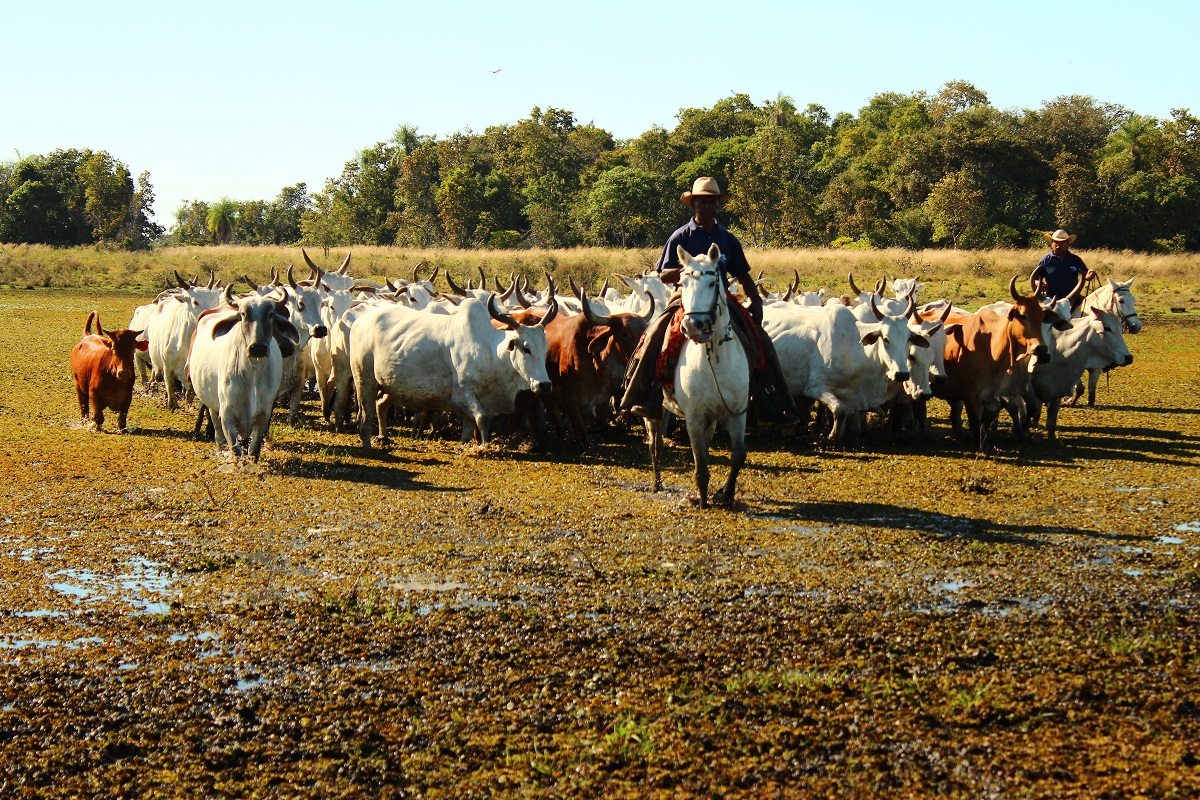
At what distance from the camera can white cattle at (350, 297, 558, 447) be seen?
482 inches

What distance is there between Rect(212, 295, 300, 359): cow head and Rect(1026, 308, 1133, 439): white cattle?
25.3 ft

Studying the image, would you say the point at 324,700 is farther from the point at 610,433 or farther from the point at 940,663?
the point at 610,433

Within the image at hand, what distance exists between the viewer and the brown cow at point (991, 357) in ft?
41.1

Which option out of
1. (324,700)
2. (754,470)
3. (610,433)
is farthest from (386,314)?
(324,700)

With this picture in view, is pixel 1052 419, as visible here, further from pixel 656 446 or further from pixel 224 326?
pixel 224 326

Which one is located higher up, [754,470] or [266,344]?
[266,344]

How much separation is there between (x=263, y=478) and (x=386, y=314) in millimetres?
3237

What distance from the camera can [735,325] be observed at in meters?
9.48

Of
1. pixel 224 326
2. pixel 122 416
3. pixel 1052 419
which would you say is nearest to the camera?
pixel 224 326

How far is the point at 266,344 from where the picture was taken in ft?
35.0

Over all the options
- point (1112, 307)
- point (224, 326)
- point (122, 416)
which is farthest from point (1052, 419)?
point (122, 416)

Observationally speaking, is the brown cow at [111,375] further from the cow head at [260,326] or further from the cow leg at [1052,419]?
the cow leg at [1052,419]

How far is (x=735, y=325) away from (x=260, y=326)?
4040mm

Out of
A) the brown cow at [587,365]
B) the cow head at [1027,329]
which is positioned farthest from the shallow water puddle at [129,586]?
the cow head at [1027,329]
